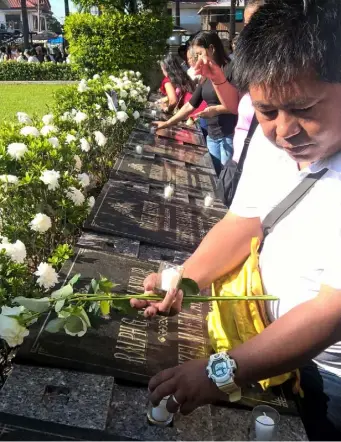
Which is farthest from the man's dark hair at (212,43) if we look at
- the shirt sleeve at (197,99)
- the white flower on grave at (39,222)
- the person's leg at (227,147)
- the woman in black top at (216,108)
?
the white flower on grave at (39,222)

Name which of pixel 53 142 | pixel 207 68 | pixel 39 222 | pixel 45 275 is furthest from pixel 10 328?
pixel 207 68

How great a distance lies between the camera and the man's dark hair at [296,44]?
1233mm

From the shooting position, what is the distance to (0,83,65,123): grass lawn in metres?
10.7

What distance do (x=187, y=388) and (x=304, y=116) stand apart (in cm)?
71

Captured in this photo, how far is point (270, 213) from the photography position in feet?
4.93

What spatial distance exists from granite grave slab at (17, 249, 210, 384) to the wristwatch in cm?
37

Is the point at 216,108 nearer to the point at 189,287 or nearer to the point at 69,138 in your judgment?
the point at 69,138

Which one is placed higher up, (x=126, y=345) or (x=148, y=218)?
(x=126, y=345)

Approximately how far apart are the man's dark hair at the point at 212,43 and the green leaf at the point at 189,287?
333 centimetres

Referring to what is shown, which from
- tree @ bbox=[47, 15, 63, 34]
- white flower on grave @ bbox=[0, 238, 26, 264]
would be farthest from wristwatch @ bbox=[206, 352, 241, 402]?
tree @ bbox=[47, 15, 63, 34]

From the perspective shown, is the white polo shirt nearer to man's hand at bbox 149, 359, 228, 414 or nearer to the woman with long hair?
man's hand at bbox 149, 359, 228, 414

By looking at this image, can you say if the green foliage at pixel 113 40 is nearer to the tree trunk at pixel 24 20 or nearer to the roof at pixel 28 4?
the tree trunk at pixel 24 20

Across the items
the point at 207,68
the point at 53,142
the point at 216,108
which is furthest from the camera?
the point at 216,108

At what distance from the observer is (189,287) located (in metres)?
1.54
